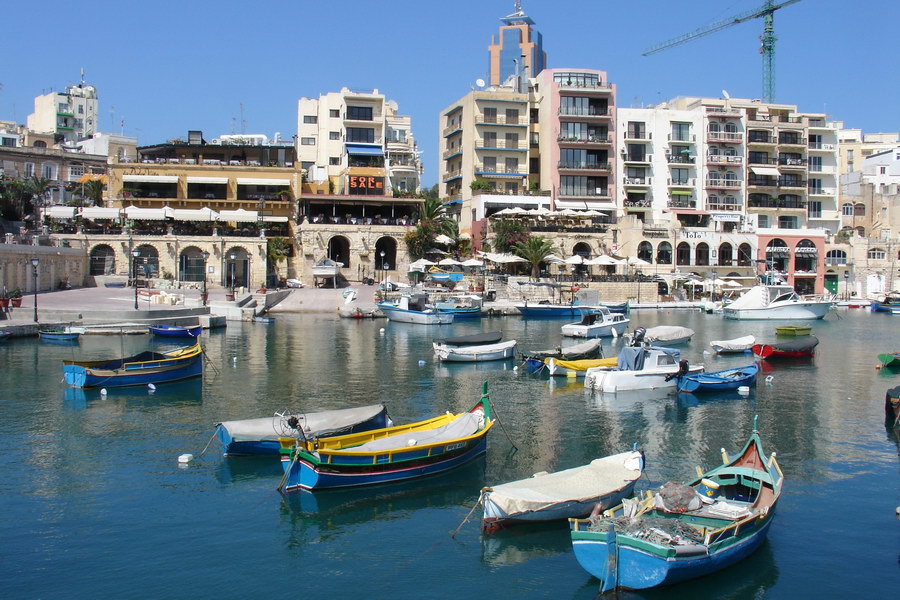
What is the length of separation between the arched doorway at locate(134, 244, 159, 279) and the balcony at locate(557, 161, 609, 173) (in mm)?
38289

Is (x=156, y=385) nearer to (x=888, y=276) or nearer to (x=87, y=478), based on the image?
(x=87, y=478)

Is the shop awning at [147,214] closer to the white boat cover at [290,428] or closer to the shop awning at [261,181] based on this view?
the shop awning at [261,181]

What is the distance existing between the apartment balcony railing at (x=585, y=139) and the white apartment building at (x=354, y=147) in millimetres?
17416

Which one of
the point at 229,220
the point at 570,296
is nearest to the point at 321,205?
the point at 229,220

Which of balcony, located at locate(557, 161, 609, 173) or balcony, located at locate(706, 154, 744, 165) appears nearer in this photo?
balcony, located at locate(557, 161, 609, 173)

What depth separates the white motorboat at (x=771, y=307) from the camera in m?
59.0

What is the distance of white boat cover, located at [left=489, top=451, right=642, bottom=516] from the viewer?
47.6 feet

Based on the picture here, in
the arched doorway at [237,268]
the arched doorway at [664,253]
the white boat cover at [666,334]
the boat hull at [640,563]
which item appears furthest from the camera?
the arched doorway at [664,253]

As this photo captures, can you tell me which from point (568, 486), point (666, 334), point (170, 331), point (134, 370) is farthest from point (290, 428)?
point (666, 334)

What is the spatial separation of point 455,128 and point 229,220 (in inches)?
1059

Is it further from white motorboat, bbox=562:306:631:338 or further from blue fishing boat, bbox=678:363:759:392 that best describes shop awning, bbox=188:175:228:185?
blue fishing boat, bbox=678:363:759:392

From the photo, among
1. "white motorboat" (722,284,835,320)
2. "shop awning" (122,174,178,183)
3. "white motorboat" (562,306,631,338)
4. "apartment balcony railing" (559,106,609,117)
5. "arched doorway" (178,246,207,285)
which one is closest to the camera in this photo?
Answer: "white motorboat" (562,306,631,338)

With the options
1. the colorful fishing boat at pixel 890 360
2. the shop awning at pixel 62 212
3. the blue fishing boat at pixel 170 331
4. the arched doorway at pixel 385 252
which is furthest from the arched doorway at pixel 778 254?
the shop awning at pixel 62 212

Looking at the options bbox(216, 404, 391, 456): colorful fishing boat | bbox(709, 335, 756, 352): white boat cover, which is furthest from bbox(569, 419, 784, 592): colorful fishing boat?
bbox(709, 335, 756, 352): white boat cover
